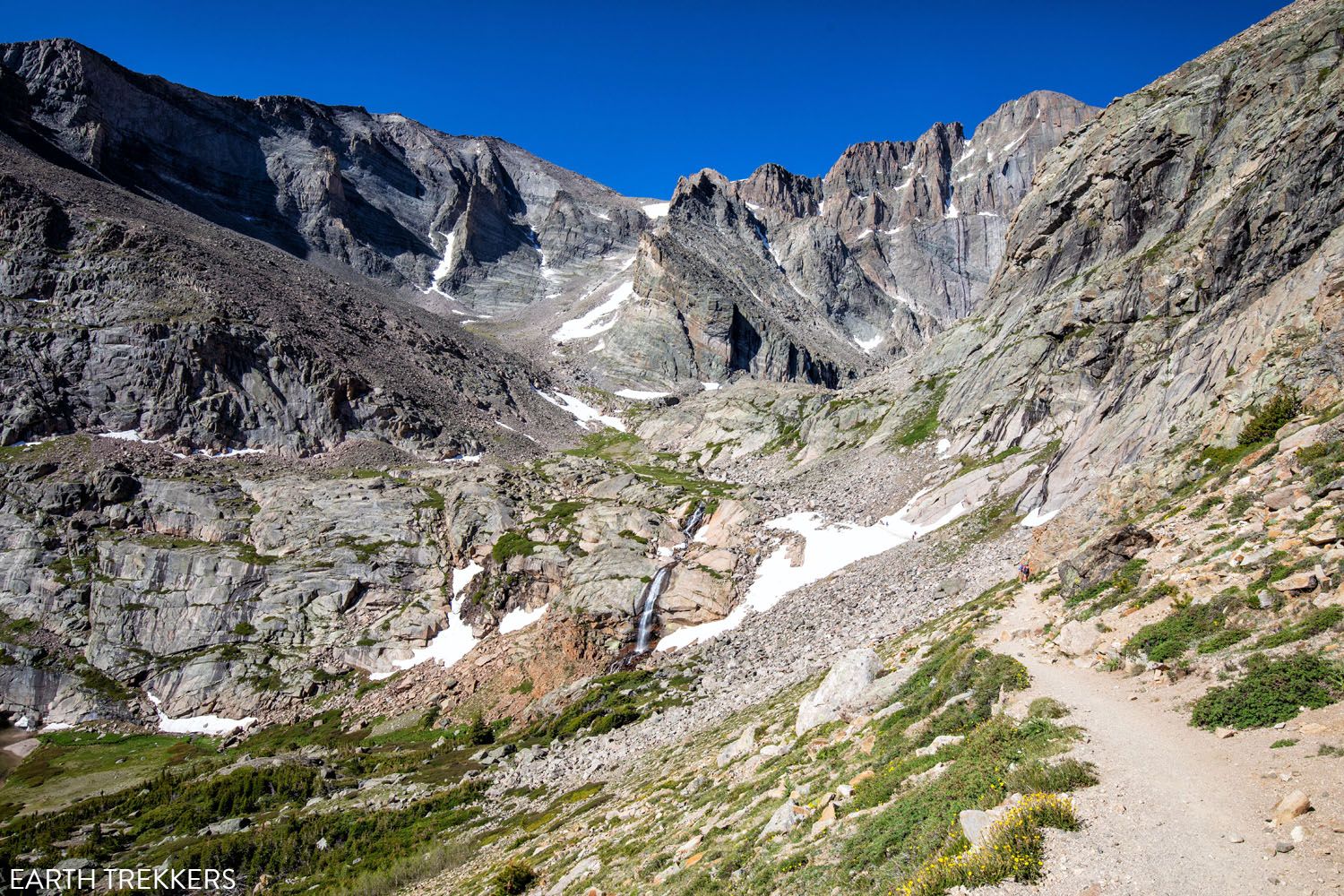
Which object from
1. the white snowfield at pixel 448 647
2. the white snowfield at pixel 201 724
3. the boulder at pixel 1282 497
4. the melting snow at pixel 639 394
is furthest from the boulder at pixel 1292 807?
the melting snow at pixel 639 394

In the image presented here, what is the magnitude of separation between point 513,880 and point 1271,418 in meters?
31.9

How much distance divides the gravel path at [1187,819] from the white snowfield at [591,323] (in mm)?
176331

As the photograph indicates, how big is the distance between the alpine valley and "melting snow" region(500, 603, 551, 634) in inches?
52.6

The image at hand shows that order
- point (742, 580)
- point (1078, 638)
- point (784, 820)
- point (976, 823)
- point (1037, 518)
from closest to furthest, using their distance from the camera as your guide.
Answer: point (976, 823) < point (784, 820) < point (1078, 638) < point (1037, 518) < point (742, 580)

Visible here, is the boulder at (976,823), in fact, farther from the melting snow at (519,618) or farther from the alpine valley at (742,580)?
the melting snow at (519,618)

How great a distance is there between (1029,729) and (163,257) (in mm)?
145985

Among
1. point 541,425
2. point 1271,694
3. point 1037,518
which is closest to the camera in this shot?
point 1271,694

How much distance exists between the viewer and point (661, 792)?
23953mm

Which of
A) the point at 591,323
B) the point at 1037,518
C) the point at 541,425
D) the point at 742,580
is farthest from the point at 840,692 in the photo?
the point at 591,323

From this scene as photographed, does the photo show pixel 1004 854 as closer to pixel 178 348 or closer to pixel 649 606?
pixel 649 606

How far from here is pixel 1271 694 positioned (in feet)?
36.0

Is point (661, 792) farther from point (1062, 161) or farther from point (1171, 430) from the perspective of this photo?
point (1062, 161)

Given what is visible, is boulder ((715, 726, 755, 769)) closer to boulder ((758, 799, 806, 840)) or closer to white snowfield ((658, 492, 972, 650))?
boulder ((758, 799, 806, 840))

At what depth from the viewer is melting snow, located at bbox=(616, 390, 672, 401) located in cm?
15525
